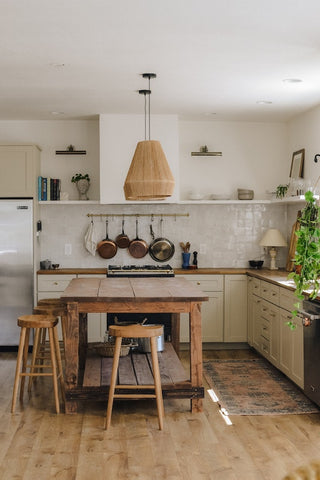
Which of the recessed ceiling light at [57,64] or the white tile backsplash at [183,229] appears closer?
the recessed ceiling light at [57,64]

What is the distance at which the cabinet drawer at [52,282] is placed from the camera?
687cm

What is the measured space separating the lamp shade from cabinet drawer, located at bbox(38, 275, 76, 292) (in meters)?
2.42

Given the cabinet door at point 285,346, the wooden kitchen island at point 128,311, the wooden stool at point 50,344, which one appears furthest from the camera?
the cabinet door at point 285,346

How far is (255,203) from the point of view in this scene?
24.1 feet

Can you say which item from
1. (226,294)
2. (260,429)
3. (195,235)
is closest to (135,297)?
(260,429)

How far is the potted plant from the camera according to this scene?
7.12 metres

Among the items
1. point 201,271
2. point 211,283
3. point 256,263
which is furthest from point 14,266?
point 256,263

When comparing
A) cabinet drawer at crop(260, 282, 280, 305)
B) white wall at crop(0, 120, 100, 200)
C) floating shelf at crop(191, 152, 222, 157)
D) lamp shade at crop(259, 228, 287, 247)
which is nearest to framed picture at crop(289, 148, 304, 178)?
lamp shade at crop(259, 228, 287, 247)

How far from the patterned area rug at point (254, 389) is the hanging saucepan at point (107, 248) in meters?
1.92

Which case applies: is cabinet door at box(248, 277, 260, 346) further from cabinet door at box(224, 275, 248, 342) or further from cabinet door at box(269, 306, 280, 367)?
cabinet door at box(269, 306, 280, 367)

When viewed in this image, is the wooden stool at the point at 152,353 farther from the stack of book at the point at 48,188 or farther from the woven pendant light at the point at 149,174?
the stack of book at the point at 48,188

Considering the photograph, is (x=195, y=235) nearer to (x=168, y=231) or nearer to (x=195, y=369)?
(x=168, y=231)

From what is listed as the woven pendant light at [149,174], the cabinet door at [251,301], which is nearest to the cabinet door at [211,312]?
the cabinet door at [251,301]

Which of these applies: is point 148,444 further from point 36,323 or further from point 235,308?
point 235,308
